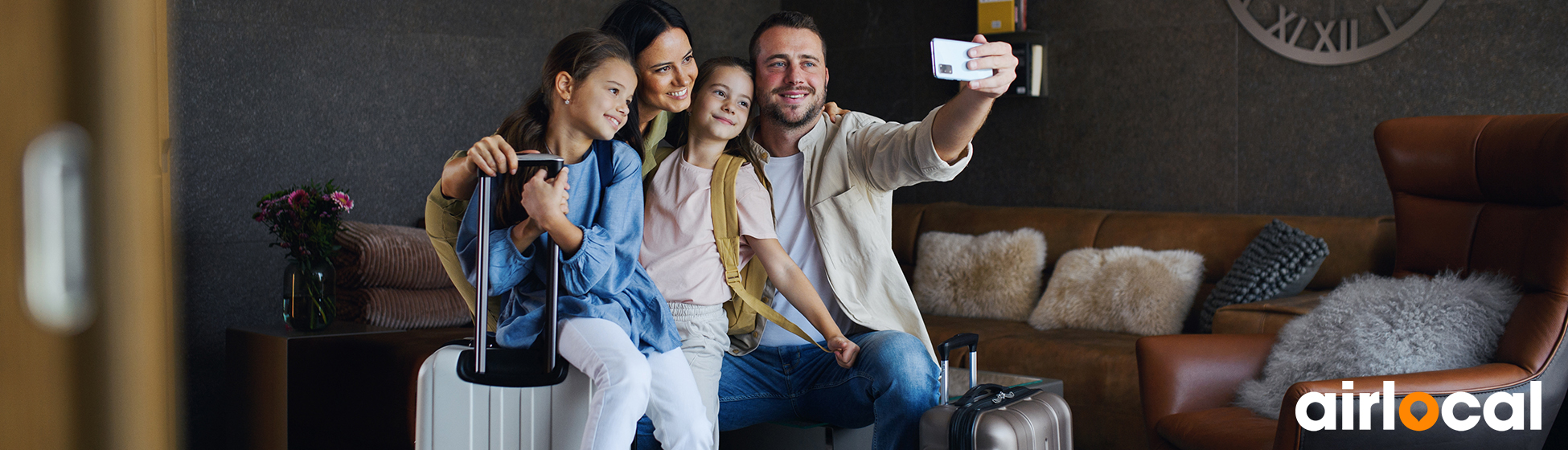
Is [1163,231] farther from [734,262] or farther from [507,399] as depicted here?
[507,399]

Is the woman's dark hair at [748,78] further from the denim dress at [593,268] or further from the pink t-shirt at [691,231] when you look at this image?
the denim dress at [593,268]

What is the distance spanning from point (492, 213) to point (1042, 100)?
3.14 m

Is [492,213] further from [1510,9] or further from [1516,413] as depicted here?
[1510,9]

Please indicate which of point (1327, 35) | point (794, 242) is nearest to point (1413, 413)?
point (794, 242)

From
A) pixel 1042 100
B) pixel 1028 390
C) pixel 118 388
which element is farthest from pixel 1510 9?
pixel 118 388

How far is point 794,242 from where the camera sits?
6.67 ft

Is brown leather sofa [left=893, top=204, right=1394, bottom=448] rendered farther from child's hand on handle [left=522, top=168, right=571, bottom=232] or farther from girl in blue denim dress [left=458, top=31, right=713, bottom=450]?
child's hand on handle [left=522, top=168, right=571, bottom=232]

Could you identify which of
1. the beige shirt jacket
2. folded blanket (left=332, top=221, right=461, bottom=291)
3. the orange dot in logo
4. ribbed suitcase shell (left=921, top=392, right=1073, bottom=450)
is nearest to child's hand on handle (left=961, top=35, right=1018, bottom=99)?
the beige shirt jacket

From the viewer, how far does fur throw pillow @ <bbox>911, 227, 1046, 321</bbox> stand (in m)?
3.71

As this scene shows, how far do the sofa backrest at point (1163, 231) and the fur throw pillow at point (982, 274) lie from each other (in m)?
0.08

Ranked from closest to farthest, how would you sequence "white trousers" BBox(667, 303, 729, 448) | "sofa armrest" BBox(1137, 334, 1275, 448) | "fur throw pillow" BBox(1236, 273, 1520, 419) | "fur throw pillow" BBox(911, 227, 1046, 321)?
1. "white trousers" BBox(667, 303, 729, 448)
2. "fur throw pillow" BBox(1236, 273, 1520, 419)
3. "sofa armrest" BBox(1137, 334, 1275, 448)
4. "fur throw pillow" BBox(911, 227, 1046, 321)

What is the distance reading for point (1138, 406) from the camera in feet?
9.82

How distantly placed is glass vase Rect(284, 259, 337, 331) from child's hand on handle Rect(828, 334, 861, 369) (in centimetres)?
170

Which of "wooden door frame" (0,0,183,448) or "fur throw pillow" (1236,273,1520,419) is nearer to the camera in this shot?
"wooden door frame" (0,0,183,448)
